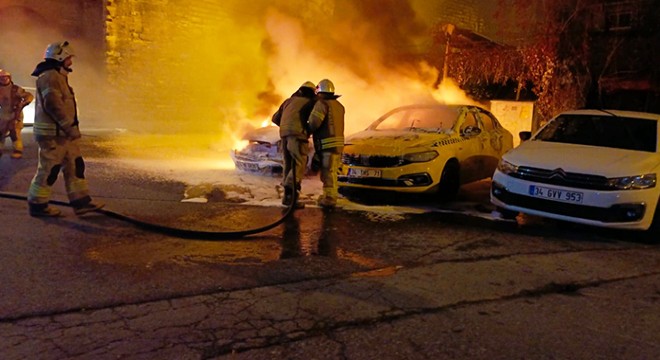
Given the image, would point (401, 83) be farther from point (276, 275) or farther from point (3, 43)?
point (3, 43)

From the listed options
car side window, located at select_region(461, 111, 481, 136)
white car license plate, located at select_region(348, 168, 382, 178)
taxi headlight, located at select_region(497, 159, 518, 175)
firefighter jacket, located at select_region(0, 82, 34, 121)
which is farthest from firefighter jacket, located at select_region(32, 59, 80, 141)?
car side window, located at select_region(461, 111, 481, 136)

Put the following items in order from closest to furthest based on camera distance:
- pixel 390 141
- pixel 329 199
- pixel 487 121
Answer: pixel 329 199 < pixel 390 141 < pixel 487 121

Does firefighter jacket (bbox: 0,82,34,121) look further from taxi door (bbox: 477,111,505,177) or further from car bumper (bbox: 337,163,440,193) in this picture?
taxi door (bbox: 477,111,505,177)

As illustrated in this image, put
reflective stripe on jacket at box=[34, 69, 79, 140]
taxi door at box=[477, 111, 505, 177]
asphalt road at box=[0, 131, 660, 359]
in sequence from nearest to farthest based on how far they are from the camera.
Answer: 1. asphalt road at box=[0, 131, 660, 359]
2. reflective stripe on jacket at box=[34, 69, 79, 140]
3. taxi door at box=[477, 111, 505, 177]

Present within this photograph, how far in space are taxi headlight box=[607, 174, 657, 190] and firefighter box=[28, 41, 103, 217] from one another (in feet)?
18.8

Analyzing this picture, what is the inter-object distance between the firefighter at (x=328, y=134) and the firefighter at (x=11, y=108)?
6.07 m

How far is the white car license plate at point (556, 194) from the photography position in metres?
6.37

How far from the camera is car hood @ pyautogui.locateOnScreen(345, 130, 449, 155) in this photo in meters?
7.97

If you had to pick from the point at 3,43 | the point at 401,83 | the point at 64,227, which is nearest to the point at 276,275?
the point at 64,227

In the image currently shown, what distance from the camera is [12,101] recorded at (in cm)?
Answer: 1044

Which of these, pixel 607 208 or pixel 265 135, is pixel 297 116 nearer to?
pixel 265 135

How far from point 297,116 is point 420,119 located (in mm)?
2568

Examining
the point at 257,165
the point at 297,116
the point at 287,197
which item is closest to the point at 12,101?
the point at 257,165

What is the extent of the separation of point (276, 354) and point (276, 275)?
146 centimetres
